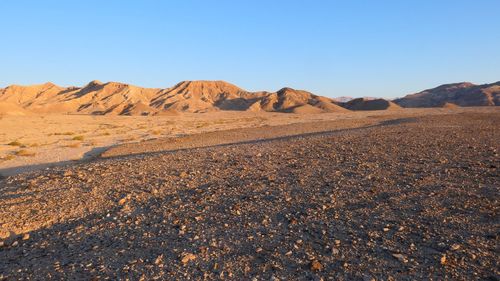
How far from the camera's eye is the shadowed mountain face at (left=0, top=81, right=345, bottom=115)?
132875 mm

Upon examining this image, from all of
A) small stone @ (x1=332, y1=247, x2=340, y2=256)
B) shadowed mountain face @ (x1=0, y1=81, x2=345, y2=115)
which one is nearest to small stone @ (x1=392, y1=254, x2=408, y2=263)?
small stone @ (x1=332, y1=247, x2=340, y2=256)

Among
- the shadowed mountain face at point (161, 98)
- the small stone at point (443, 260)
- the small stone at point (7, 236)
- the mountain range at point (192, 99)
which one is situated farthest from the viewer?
the shadowed mountain face at point (161, 98)

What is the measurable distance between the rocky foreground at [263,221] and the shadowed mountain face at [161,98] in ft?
328

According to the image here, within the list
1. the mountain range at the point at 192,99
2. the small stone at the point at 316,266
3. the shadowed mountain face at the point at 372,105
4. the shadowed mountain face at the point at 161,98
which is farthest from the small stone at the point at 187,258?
the shadowed mountain face at the point at 372,105

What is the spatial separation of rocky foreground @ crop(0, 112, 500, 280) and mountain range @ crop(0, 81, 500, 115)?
96.7m

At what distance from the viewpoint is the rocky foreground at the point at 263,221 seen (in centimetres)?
572

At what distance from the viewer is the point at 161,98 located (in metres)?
162

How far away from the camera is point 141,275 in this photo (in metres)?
5.62

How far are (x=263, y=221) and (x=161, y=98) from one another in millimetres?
159226

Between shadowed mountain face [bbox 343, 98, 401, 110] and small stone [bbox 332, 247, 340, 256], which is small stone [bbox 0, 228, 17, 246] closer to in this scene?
small stone [bbox 332, 247, 340, 256]

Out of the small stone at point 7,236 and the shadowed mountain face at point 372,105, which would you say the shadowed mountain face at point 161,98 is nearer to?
the shadowed mountain face at point 372,105

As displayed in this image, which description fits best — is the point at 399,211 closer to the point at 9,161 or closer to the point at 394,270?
the point at 394,270

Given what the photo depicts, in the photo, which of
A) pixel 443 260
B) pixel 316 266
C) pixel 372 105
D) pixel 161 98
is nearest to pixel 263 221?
pixel 316 266

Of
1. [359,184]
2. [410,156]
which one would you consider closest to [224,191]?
[359,184]
